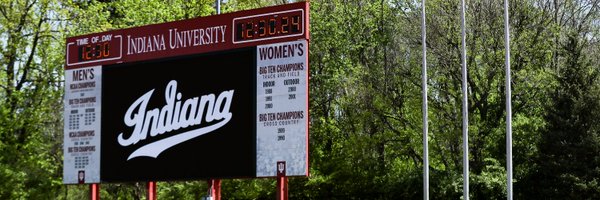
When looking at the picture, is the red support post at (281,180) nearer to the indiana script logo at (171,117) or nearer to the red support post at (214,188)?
the indiana script logo at (171,117)

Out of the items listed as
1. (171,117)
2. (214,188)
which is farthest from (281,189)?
(171,117)

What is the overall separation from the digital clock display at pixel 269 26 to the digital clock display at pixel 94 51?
2.85m

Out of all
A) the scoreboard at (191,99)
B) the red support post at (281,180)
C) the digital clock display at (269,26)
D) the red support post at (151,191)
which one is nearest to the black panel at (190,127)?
the scoreboard at (191,99)

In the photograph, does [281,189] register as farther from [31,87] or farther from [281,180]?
[31,87]

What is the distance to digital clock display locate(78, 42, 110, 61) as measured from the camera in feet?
60.1

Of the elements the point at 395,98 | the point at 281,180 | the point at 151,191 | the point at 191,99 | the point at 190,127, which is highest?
the point at 395,98

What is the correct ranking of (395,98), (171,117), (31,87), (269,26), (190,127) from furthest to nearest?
(395,98), (31,87), (171,117), (190,127), (269,26)

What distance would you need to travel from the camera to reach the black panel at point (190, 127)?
53.4 ft

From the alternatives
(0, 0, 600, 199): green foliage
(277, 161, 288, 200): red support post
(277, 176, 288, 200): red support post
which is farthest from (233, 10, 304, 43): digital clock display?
(0, 0, 600, 199): green foliage

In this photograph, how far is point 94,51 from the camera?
60.5ft

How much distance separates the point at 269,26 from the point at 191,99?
193 cm

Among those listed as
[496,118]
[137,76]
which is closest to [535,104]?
[496,118]

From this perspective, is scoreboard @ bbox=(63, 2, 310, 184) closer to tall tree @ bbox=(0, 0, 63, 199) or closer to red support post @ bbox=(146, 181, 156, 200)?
red support post @ bbox=(146, 181, 156, 200)

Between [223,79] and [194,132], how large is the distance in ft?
3.24
